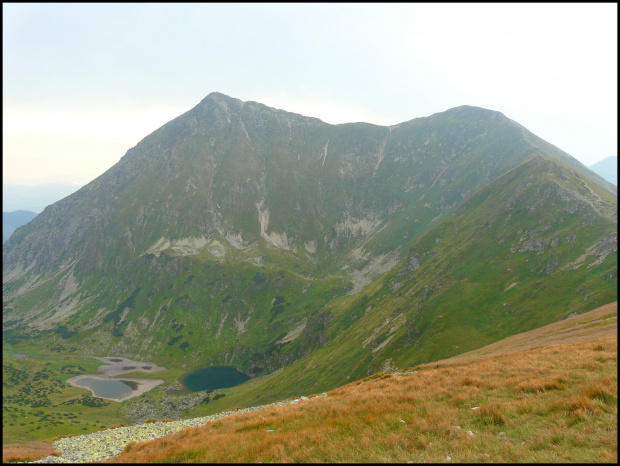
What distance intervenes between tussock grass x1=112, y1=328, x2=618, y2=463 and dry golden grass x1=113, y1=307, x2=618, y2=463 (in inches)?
2.0

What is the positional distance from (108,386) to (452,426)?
21341cm

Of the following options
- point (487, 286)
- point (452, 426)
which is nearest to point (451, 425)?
point (452, 426)

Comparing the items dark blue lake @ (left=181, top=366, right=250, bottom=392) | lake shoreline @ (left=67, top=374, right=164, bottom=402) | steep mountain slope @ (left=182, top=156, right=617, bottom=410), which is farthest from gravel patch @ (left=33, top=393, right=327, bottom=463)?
lake shoreline @ (left=67, top=374, right=164, bottom=402)

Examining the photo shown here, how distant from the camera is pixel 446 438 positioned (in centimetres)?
1570

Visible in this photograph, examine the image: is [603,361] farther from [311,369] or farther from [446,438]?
[311,369]

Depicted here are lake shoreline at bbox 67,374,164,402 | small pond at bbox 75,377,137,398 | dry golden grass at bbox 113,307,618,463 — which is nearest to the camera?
dry golden grass at bbox 113,307,618,463

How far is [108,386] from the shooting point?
174 m

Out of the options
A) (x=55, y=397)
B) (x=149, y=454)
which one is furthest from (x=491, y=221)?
(x=55, y=397)

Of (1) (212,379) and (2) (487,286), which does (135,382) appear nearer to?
(1) (212,379)

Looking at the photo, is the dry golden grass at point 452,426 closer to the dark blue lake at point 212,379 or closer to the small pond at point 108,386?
the dark blue lake at point 212,379

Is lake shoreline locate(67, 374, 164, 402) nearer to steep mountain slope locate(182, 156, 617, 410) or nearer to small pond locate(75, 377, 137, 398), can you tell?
small pond locate(75, 377, 137, 398)

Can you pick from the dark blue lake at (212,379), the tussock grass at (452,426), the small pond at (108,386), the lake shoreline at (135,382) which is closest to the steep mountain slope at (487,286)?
the dark blue lake at (212,379)

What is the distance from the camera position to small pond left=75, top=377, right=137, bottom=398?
16538 centimetres

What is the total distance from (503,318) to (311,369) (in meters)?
72.3
